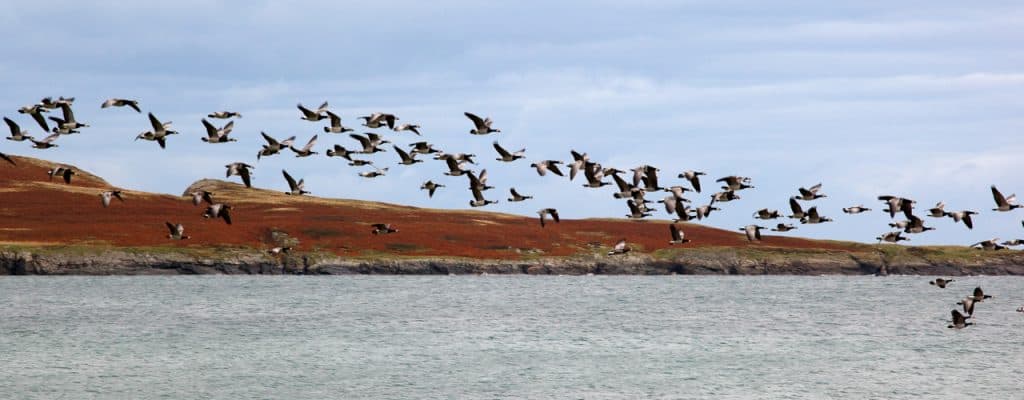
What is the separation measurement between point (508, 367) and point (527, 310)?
35.5 metres

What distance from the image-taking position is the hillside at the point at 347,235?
13675 centimetres

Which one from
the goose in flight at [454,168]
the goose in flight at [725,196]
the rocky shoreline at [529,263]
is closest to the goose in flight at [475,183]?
the goose in flight at [454,168]

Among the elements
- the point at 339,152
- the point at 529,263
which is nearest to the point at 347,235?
the point at 529,263

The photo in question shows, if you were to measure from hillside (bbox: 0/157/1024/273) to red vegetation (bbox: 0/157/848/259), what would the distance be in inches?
6.1

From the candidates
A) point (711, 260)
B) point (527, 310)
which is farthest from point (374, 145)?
point (711, 260)

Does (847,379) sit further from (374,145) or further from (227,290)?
(227,290)

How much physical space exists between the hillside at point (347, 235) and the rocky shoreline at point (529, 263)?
0.27 m

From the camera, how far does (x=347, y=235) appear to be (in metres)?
150

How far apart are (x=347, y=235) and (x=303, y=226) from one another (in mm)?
5747

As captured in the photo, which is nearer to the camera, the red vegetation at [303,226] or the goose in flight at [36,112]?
the goose in flight at [36,112]

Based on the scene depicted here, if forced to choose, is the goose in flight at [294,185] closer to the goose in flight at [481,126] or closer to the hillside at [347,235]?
the goose in flight at [481,126]

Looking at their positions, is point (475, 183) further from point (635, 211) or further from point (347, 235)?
point (347, 235)

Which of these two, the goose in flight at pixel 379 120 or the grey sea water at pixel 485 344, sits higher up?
the goose in flight at pixel 379 120

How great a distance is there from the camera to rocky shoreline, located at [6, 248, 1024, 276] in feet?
417
